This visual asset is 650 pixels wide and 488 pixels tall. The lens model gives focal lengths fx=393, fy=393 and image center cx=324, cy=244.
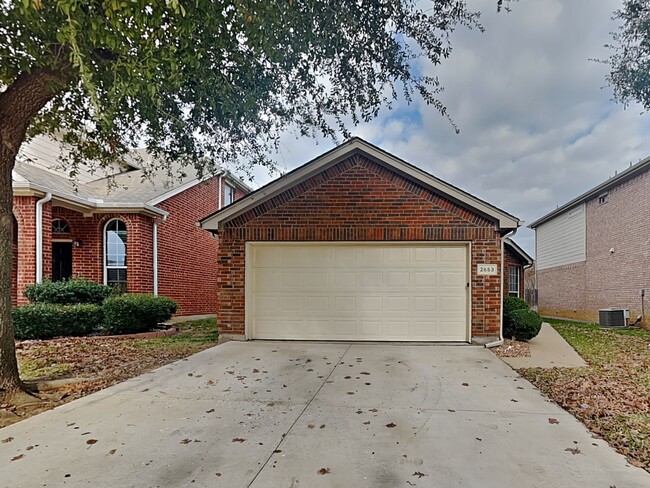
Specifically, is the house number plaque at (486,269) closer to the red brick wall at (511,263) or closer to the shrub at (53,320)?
the red brick wall at (511,263)

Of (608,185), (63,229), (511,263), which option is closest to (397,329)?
(511,263)

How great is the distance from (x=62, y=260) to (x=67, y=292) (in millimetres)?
2878

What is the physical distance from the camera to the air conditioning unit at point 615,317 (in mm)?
13984

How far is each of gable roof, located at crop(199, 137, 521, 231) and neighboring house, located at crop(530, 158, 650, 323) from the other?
8.55m

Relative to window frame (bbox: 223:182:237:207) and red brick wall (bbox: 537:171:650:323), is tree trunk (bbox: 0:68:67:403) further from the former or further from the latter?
red brick wall (bbox: 537:171:650:323)

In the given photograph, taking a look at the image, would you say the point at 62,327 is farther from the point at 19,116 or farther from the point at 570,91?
the point at 570,91

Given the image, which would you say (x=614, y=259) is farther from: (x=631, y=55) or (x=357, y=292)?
(x=357, y=292)

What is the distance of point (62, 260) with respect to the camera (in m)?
11.9

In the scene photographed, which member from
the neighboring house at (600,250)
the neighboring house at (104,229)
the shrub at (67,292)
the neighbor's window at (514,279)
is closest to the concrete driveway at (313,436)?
the shrub at (67,292)

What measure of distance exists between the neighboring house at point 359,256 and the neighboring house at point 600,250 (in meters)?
8.75

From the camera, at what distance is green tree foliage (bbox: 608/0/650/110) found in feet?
25.5

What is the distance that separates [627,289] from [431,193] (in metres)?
10.9

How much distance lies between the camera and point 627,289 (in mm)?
14555

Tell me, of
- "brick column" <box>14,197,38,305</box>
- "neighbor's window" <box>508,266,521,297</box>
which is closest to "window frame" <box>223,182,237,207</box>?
"brick column" <box>14,197,38,305</box>
